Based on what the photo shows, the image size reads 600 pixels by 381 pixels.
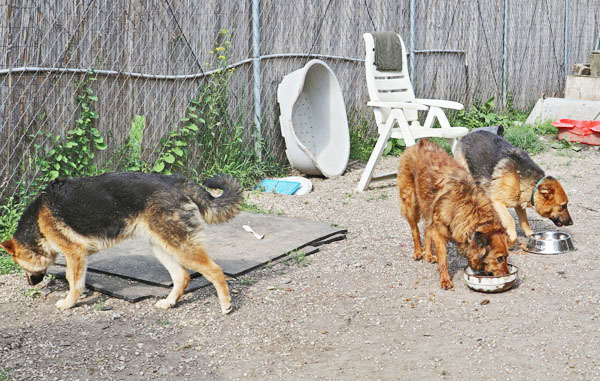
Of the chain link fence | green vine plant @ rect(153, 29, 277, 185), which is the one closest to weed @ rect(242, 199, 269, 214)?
green vine plant @ rect(153, 29, 277, 185)

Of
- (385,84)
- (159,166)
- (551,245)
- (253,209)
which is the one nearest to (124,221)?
(253,209)

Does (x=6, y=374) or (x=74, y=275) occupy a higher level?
(x=74, y=275)

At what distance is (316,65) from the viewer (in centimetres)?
881

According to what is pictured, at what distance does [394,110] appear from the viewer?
790 cm

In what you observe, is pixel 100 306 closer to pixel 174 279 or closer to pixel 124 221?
pixel 174 279

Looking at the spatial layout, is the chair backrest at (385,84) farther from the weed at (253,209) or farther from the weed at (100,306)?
the weed at (100,306)

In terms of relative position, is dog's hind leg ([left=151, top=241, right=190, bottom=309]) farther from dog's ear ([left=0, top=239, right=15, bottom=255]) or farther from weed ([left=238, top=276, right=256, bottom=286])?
dog's ear ([left=0, top=239, right=15, bottom=255])

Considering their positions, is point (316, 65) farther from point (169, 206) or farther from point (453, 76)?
point (169, 206)

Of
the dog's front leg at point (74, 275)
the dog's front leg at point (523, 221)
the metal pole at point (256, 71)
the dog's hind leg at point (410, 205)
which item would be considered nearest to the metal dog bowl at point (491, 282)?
the dog's hind leg at point (410, 205)

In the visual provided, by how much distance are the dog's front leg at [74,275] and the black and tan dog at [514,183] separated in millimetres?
3412

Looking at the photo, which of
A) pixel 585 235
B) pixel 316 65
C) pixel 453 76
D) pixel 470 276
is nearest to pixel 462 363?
pixel 470 276

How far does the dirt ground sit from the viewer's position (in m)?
3.55

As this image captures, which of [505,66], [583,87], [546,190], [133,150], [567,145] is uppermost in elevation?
[505,66]

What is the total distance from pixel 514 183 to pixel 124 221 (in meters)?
3.27
